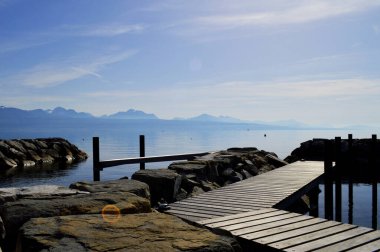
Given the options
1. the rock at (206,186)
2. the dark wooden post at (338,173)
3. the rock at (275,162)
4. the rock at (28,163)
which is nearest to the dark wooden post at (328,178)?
the dark wooden post at (338,173)

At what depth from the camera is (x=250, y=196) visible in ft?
30.8

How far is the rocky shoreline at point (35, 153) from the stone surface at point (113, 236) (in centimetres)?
3092

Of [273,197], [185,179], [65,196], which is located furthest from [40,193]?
[185,179]

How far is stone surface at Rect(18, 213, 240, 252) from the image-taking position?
3227mm

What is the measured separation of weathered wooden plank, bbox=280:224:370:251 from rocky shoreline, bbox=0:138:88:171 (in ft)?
99.3

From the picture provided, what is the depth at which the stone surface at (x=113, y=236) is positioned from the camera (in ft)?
10.6

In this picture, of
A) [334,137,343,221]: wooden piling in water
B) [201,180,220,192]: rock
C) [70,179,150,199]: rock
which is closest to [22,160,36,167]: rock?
[201,180,220,192]: rock

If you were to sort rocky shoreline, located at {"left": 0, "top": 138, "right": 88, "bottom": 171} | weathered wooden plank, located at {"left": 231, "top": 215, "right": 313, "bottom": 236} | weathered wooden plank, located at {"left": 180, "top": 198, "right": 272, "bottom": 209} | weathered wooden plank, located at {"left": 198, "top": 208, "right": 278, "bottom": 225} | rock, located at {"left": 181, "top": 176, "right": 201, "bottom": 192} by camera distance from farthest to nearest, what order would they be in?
rocky shoreline, located at {"left": 0, "top": 138, "right": 88, "bottom": 171}
rock, located at {"left": 181, "top": 176, "right": 201, "bottom": 192}
weathered wooden plank, located at {"left": 180, "top": 198, "right": 272, "bottom": 209}
weathered wooden plank, located at {"left": 198, "top": 208, "right": 278, "bottom": 225}
weathered wooden plank, located at {"left": 231, "top": 215, "right": 313, "bottom": 236}

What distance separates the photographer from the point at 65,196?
5125 millimetres

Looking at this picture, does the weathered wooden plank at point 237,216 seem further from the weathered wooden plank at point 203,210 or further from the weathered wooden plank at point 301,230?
the weathered wooden plank at point 301,230

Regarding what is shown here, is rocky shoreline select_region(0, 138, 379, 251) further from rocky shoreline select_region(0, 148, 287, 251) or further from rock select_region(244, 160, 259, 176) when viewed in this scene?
rock select_region(244, 160, 259, 176)

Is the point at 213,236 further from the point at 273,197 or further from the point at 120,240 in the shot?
the point at 273,197

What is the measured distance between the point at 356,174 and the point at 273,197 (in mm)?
26368

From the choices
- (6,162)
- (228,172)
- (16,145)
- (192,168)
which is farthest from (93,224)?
(16,145)
